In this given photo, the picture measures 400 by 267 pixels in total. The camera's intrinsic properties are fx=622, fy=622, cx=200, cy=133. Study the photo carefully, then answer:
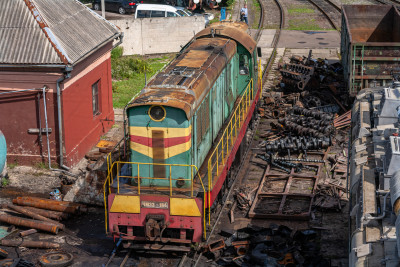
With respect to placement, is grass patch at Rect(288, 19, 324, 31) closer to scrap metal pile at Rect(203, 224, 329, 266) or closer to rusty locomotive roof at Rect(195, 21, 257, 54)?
rusty locomotive roof at Rect(195, 21, 257, 54)

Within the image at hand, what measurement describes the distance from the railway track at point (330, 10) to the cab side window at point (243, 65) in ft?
67.7

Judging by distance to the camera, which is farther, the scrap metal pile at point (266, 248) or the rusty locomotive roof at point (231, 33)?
the rusty locomotive roof at point (231, 33)

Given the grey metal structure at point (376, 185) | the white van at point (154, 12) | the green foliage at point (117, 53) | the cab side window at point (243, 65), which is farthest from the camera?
the white van at point (154, 12)

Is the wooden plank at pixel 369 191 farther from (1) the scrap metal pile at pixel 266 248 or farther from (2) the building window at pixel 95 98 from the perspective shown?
(2) the building window at pixel 95 98

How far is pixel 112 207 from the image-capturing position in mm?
12602

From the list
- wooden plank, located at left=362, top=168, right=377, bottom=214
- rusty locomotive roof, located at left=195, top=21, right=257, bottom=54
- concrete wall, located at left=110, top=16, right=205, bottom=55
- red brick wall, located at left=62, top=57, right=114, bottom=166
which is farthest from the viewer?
concrete wall, located at left=110, top=16, right=205, bottom=55

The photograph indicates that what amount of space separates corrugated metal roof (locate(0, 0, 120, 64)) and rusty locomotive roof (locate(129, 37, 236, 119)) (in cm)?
332

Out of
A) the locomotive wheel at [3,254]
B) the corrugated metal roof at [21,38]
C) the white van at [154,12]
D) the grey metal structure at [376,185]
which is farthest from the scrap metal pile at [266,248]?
the white van at [154,12]

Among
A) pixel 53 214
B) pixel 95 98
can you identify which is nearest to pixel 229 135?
pixel 53 214

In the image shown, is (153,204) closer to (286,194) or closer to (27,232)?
(27,232)

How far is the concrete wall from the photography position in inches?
1240

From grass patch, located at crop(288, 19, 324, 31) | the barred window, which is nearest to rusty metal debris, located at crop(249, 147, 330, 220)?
the barred window

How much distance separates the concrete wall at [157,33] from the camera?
103 feet

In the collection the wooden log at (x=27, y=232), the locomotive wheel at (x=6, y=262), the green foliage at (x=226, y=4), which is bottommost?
Answer: the locomotive wheel at (x=6, y=262)
